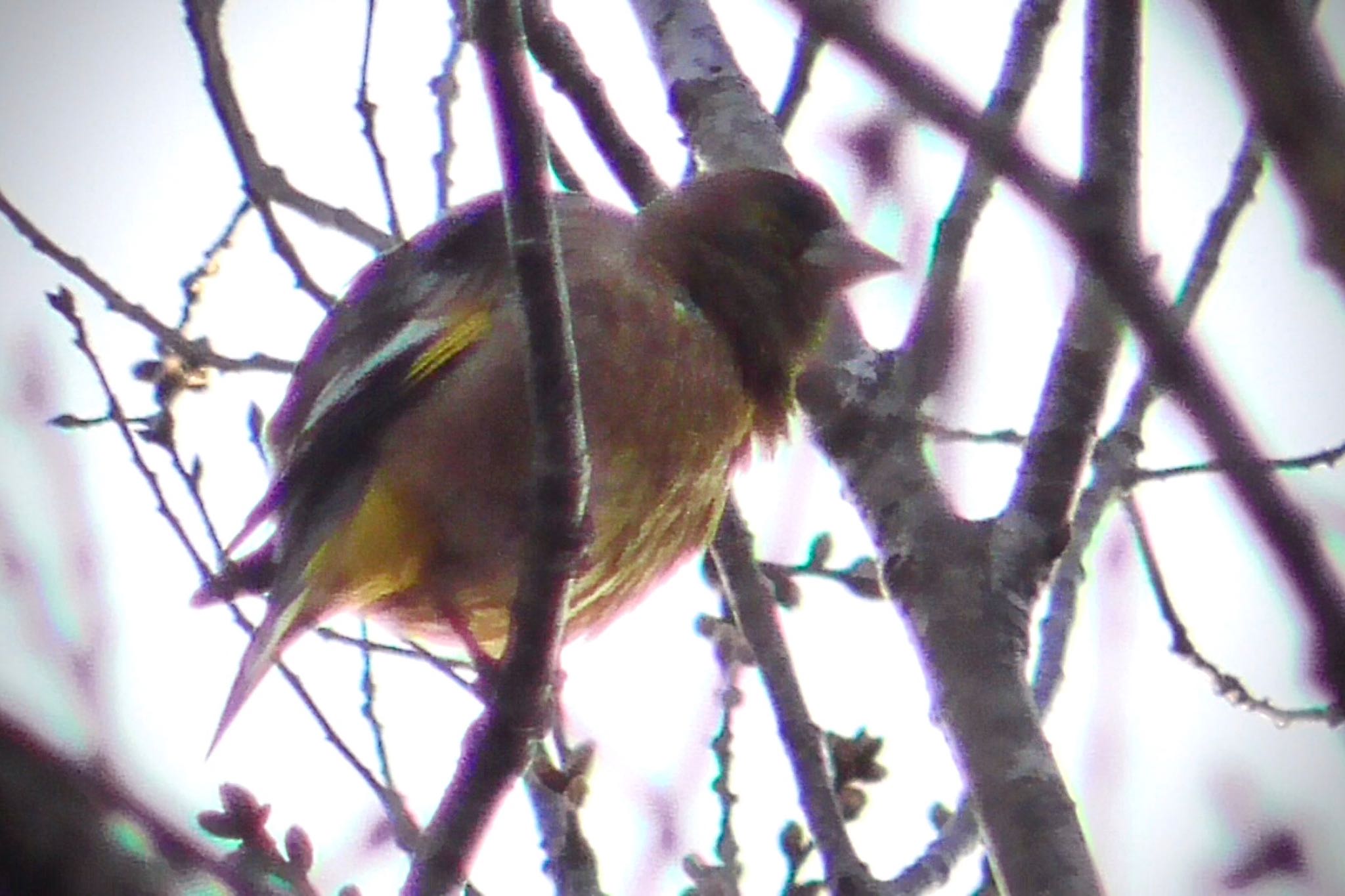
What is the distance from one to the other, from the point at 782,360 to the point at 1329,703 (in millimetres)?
2716

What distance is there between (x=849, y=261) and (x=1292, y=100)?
3.14 metres

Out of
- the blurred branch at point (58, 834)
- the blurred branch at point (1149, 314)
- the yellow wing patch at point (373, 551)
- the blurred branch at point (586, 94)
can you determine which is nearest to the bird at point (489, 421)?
the yellow wing patch at point (373, 551)

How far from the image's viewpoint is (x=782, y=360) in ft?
10.9

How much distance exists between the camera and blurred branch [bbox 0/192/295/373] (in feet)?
9.70

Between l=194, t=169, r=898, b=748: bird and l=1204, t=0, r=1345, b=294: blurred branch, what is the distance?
6.72ft

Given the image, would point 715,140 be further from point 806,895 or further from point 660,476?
point 806,895

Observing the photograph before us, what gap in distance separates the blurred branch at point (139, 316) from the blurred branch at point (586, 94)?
2.87ft

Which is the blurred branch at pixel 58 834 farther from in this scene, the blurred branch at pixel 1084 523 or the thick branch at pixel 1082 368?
the blurred branch at pixel 1084 523

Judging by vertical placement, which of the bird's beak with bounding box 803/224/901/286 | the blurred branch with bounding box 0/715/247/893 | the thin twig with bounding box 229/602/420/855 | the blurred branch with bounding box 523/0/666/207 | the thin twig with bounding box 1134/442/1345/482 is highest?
the bird's beak with bounding box 803/224/901/286

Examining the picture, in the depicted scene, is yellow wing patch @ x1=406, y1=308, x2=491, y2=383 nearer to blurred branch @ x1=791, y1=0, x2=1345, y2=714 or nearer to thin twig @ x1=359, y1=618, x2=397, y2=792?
thin twig @ x1=359, y1=618, x2=397, y2=792

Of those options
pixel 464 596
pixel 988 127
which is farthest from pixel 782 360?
pixel 988 127

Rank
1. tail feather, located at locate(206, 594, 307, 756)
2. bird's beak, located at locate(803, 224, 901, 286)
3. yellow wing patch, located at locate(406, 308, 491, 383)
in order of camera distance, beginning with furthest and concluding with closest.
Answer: bird's beak, located at locate(803, 224, 901, 286)
yellow wing patch, located at locate(406, 308, 491, 383)
tail feather, located at locate(206, 594, 307, 756)

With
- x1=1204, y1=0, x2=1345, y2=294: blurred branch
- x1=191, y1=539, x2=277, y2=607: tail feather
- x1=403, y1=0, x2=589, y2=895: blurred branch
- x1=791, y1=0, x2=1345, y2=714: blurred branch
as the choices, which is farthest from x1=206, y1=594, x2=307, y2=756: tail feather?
x1=1204, y1=0, x2=1345, y2=294: blurred branch

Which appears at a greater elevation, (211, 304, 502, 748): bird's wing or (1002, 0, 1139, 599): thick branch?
(211, 304, 502, 748): bird's wing
